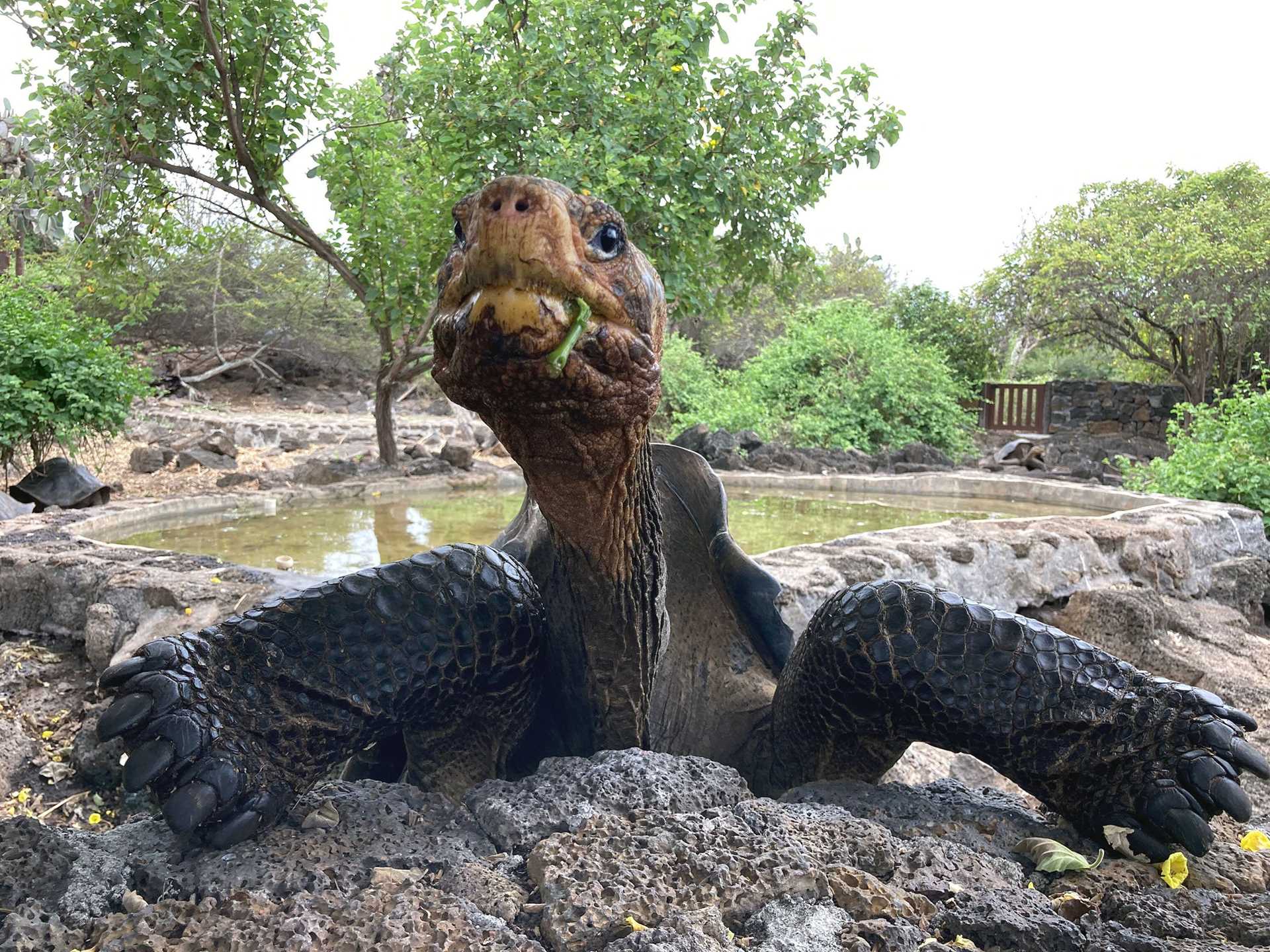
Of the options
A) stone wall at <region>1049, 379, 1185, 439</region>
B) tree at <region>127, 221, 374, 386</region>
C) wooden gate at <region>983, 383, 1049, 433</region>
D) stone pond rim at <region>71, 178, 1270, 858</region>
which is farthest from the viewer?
tree at <region>127, 221, 374, 386</region>

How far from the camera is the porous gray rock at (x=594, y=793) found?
1302 millimetres

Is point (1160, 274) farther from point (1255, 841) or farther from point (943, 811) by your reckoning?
point (943, 811)

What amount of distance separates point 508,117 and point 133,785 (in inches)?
209

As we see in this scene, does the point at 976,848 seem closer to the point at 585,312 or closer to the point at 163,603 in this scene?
the point at 585,312

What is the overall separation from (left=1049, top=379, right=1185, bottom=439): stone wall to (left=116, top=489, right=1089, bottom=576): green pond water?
34.9 feet

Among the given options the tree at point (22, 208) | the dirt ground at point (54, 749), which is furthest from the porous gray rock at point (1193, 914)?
the tree at point (22, 208)

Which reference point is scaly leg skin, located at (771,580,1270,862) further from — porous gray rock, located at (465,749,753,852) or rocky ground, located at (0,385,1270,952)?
porous gray rock, located at (465,749,753,852)

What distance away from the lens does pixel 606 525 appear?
4.71ft

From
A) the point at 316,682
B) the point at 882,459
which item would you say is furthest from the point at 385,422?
the point at 316,682

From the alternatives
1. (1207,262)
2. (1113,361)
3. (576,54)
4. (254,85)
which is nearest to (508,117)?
(576,54)

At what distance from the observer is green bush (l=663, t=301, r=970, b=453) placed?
11781 millimetres

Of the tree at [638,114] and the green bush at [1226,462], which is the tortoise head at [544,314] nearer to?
the tree at [638,114]

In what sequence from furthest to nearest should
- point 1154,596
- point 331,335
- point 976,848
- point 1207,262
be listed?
point 331,335
point 1207,262
point 1154,596
point 976,848

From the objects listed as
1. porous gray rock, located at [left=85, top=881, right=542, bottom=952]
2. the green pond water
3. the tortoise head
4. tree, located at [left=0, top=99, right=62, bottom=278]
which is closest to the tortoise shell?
the green pond water
